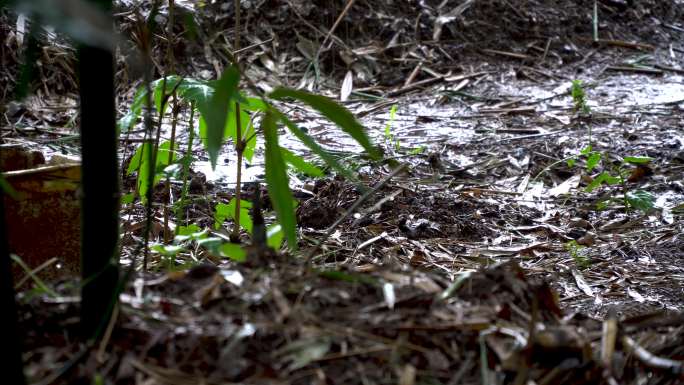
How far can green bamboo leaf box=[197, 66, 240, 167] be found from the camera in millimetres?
785

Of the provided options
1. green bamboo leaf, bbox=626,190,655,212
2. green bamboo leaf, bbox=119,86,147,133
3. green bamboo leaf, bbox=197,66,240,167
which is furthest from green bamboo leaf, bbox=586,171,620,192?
green bamboo leaf, bbox=197,66,240,167

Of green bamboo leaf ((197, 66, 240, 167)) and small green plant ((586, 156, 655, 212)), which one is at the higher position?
green bamboo leaf ((197, 66, 240, 167))

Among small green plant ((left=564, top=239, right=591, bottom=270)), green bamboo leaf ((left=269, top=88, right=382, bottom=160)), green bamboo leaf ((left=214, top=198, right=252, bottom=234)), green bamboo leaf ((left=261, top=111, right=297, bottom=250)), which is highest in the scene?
green bamboo leaf ((left=269, top=88, right=382, bottom=160))

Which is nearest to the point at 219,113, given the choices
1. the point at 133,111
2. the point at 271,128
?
the point at 271,128

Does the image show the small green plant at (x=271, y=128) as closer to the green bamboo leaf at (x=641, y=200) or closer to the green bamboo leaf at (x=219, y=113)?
the green bamboo leaf at (x=219, y=113)

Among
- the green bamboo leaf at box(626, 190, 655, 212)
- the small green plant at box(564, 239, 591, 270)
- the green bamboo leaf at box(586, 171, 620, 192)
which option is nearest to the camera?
the small green plant at box(564, 239, 591, 270)

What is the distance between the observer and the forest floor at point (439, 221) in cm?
80

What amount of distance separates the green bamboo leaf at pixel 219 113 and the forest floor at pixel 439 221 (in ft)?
0.50

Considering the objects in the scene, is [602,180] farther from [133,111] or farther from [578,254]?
[133,111]

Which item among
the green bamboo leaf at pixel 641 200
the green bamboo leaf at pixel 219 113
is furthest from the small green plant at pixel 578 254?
the green bamboo leaf at pixel 219 113

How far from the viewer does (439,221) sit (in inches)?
93.1

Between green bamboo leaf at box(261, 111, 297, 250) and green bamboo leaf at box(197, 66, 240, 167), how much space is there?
0.49 feet

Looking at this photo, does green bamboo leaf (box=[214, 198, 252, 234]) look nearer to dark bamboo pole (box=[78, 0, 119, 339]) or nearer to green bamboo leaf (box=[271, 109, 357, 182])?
green bamboo leaf (box=[271, 109, 357, 182])

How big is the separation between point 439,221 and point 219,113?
1.61 metres
